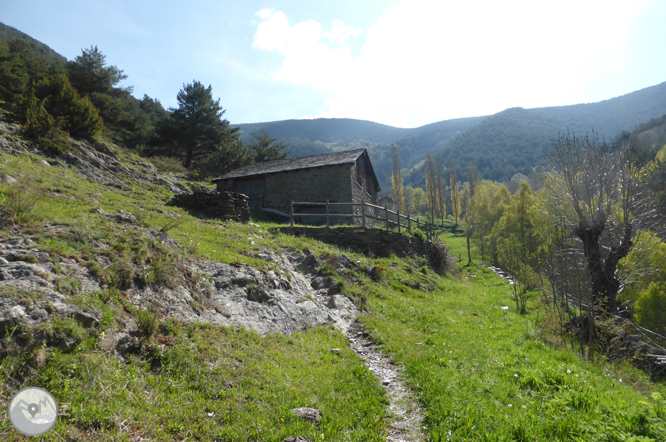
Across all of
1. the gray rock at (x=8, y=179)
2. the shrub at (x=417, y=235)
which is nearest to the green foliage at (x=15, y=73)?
the gray rock at (x=8, y=179)

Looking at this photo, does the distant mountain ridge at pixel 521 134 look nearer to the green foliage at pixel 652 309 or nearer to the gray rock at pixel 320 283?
the green foliage at pixel 652 309

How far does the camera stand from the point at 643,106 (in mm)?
172750

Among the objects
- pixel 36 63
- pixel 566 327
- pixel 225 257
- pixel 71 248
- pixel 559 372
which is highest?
pixel 36 63

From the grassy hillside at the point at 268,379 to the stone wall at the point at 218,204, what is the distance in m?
6.57

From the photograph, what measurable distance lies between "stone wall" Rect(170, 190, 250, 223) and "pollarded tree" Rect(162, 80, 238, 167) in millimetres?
19714

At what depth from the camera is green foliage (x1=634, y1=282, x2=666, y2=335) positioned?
14.0 meters

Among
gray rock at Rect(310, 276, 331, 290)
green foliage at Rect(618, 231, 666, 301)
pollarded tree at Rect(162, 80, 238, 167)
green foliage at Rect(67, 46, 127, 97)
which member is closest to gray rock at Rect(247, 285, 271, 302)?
gray rock at Rect(310, 276, 331, 290)

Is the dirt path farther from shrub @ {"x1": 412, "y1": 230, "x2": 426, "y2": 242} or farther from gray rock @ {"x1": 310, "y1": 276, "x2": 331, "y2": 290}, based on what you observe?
shrub @ {"x1": 412, "y1": 230, "x2": 426, "y2": 242}

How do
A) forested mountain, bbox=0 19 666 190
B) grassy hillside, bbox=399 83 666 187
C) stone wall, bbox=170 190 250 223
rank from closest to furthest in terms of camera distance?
1. stone wall, bbox=170 190 250 223
2. forested mountain, bbox=0 19 666 190
3. grassy hillside, bbox=399 83 666 187

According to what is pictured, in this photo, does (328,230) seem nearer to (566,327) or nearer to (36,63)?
(566,327)

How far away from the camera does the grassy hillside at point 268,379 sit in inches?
139

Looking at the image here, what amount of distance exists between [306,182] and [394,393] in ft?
59.7

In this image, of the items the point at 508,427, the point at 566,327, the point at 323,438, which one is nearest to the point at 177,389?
the point at 323,438

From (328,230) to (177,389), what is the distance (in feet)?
41.8
